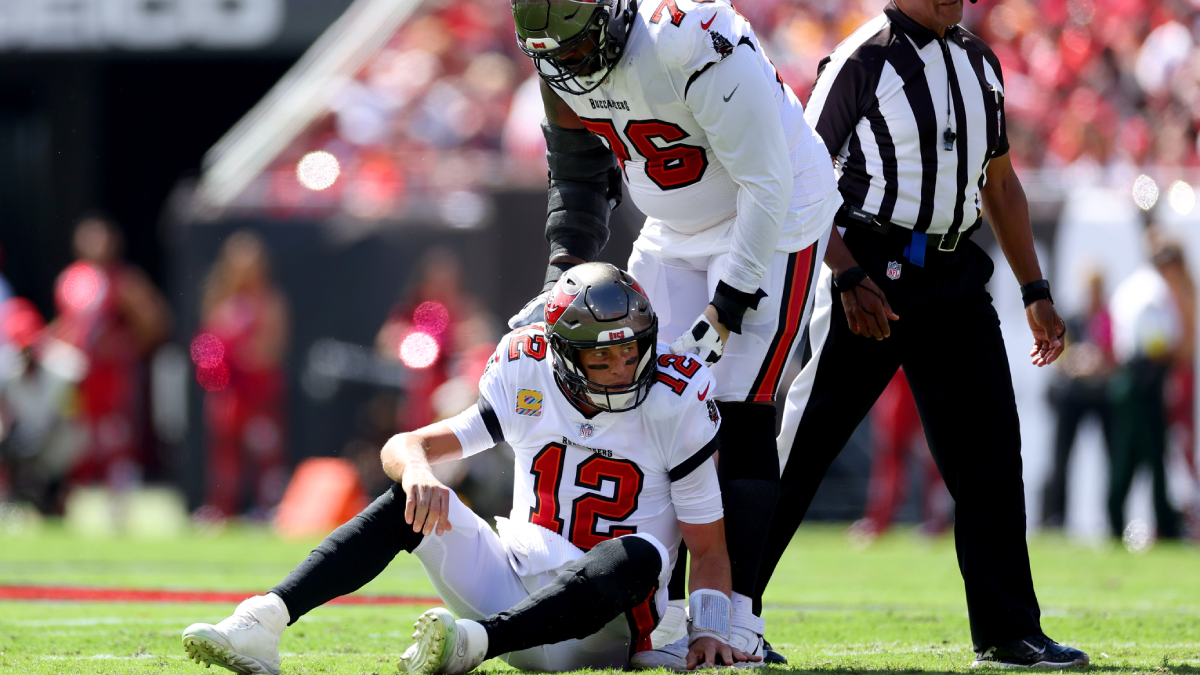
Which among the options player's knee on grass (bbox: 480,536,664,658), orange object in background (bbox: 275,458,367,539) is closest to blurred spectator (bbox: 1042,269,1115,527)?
orange object in background (bbox: 275,458,367,539)

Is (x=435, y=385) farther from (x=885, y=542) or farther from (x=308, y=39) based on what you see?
(x=308, y=39)

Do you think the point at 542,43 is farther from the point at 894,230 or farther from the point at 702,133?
the point at 894,230

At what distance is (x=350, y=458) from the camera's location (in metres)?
9.85

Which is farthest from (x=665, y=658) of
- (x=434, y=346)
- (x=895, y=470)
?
(x=434, y=346)

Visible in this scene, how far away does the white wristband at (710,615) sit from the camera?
11.0 ft

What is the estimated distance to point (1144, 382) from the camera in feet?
28.2

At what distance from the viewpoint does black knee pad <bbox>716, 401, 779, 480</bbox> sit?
358 centimetres

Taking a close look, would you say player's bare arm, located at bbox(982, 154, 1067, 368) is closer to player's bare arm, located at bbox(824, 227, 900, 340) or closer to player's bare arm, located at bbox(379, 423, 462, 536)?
player's bare arm, located at bbox(824, 227, 900, 340)

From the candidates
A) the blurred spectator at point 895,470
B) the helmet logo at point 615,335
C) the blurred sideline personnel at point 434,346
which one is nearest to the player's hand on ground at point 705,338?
the helmet logo at point 615,335

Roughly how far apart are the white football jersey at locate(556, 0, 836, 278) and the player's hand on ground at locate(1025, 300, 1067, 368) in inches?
28.7

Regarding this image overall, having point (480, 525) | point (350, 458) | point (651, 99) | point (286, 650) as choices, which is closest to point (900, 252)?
point (651, 99)

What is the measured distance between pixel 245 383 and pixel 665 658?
6.97 meters

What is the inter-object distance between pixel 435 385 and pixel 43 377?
302cm

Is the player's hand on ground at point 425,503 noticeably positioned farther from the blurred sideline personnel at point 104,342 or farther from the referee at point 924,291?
the blurred sideline personnel at point 104,342
